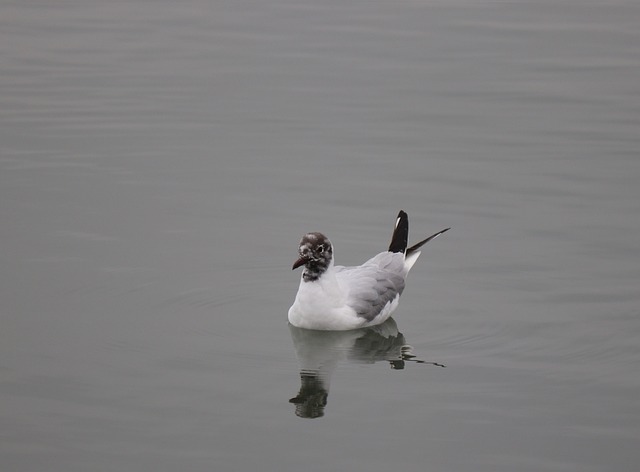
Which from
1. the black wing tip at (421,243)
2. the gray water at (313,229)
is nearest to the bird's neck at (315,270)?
the gray water at (313,229)

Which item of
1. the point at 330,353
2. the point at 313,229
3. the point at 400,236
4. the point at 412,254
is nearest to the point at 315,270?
the point at 330,353

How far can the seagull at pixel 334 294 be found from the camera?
11.5 metres

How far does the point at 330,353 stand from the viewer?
36.4ft

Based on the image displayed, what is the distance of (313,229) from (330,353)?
109 inches

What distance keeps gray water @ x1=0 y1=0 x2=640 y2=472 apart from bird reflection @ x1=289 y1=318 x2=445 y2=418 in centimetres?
4

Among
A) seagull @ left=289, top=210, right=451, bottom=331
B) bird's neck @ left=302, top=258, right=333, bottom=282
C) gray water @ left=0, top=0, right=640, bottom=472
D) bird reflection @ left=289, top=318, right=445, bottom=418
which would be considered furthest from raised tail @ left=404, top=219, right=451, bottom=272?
bird's neck @ left=302, top=258, right=333, bottom=282

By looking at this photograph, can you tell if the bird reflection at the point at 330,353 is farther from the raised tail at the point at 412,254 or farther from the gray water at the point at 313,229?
the raised tail at the point at 412,254

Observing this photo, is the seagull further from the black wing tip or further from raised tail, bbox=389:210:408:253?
the black wing tip

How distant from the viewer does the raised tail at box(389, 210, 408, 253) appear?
12680 mm

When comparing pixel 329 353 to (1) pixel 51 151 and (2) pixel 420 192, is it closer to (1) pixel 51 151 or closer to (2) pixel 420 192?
(2) pixel 420 192

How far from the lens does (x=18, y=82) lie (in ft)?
64.4

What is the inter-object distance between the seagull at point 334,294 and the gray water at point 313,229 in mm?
181

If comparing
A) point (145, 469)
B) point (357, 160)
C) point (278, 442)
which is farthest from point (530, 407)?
point (357, 160)

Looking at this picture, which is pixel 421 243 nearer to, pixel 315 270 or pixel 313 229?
pixel 313 229
